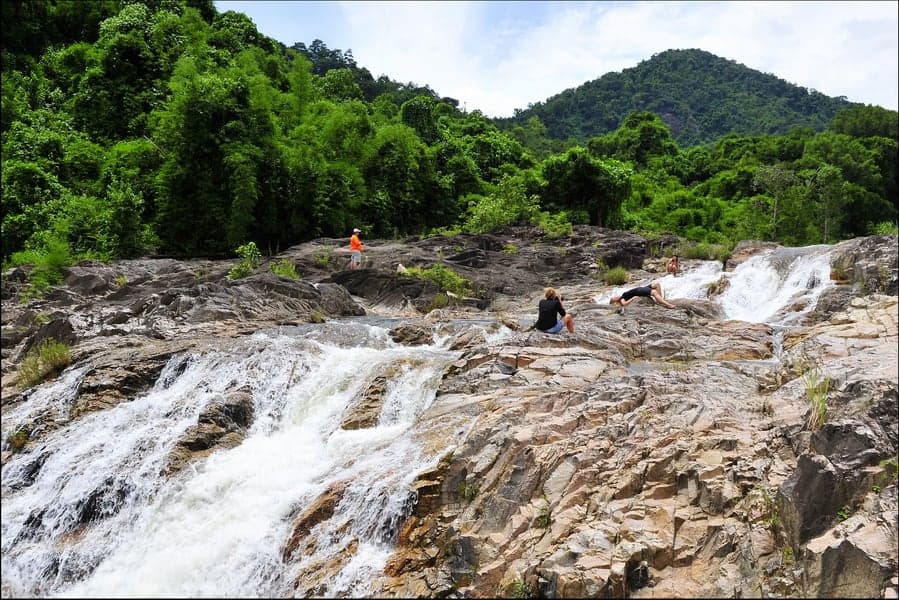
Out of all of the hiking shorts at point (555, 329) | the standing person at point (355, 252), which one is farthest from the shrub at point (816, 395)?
the standing person at point (355, 252)

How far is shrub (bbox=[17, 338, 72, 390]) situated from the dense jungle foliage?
22.0 ft

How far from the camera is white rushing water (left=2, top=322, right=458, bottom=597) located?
6195 millimetres

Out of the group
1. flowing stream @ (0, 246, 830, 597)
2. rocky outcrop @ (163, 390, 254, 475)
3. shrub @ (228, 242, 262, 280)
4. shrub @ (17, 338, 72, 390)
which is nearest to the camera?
flowing stream @ (0, 246, 830, 597)

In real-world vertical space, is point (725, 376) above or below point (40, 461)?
above

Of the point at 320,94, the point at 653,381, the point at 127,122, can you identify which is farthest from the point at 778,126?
the point at 653,381

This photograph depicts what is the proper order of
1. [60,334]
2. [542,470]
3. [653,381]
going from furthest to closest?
1. [60,334]
2. [653,381]
3. [542,470]

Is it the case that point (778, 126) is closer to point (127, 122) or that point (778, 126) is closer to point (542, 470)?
point (127, 122)

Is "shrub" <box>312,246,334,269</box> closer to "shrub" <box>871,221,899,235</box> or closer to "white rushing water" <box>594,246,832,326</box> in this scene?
"white rushing water" <box>594,246,832,326</box>

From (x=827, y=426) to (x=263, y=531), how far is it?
5.95 meters

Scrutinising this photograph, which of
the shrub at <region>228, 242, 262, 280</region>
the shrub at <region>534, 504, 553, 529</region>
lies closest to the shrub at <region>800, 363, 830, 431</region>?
the shrub at <region>534, 504, 553, 529</region>

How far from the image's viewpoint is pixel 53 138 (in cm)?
2361

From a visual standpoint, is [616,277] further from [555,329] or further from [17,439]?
[17,439]

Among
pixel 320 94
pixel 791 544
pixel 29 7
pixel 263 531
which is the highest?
pixel 29 7

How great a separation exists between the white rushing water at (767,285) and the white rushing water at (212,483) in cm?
900
